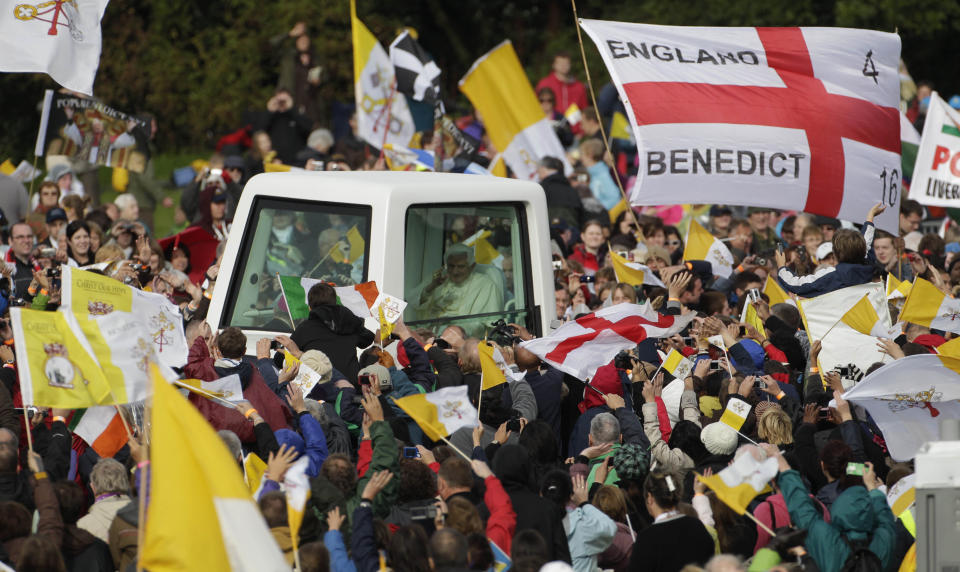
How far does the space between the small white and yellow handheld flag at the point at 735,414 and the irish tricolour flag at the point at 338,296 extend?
7.20ft

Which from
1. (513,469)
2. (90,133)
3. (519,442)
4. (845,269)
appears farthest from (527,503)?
(90,133)

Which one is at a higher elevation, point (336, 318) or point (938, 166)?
point (938, 166)

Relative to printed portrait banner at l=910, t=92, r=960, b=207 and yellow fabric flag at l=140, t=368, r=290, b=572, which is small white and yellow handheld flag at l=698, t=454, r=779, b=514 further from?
printed portrait banner at l=910, t=92, r=960, b=207

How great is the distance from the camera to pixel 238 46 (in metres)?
24.2

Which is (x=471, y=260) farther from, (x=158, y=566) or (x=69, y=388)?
(x=158, y=566)

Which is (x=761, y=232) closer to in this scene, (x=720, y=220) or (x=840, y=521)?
(x=720, y=220)

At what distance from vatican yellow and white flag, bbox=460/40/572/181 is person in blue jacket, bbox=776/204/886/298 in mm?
5858

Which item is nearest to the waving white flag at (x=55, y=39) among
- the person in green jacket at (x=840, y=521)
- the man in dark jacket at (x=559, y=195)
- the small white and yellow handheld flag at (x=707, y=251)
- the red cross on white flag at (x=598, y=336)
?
the red cross on white flag at (x=598, y=336)

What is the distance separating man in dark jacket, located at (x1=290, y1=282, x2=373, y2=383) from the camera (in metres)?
8.94

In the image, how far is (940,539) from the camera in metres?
6.02

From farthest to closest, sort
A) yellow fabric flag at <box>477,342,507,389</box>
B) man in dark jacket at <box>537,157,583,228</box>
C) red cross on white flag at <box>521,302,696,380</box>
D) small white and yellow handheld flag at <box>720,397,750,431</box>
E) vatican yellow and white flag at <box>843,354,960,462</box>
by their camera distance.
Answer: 1. man in dark jacket at <box>537,157,583,228</box>
2. red cross on white flag at <box>521,302,696,380</box>
3. yellow fabric flag at <box>477,342,507,389</box>
4. small white and yellow handheld flag at <box>720,397,750,431</box>
5. vatican yellow and white flag at <box>843,354,960,462</box>

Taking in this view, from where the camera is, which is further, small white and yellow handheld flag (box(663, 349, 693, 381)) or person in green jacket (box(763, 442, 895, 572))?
small white and yellow handheld flag (box(663, 349, 693, 381))

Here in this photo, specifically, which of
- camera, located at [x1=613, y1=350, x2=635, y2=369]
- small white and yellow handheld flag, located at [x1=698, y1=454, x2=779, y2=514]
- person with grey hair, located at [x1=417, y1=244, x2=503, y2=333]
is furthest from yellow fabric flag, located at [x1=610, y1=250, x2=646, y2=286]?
small white and yellow handheld flag, located at [x1=698, y1=454, x2=779, y2=514]

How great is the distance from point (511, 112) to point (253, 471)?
359 inches
